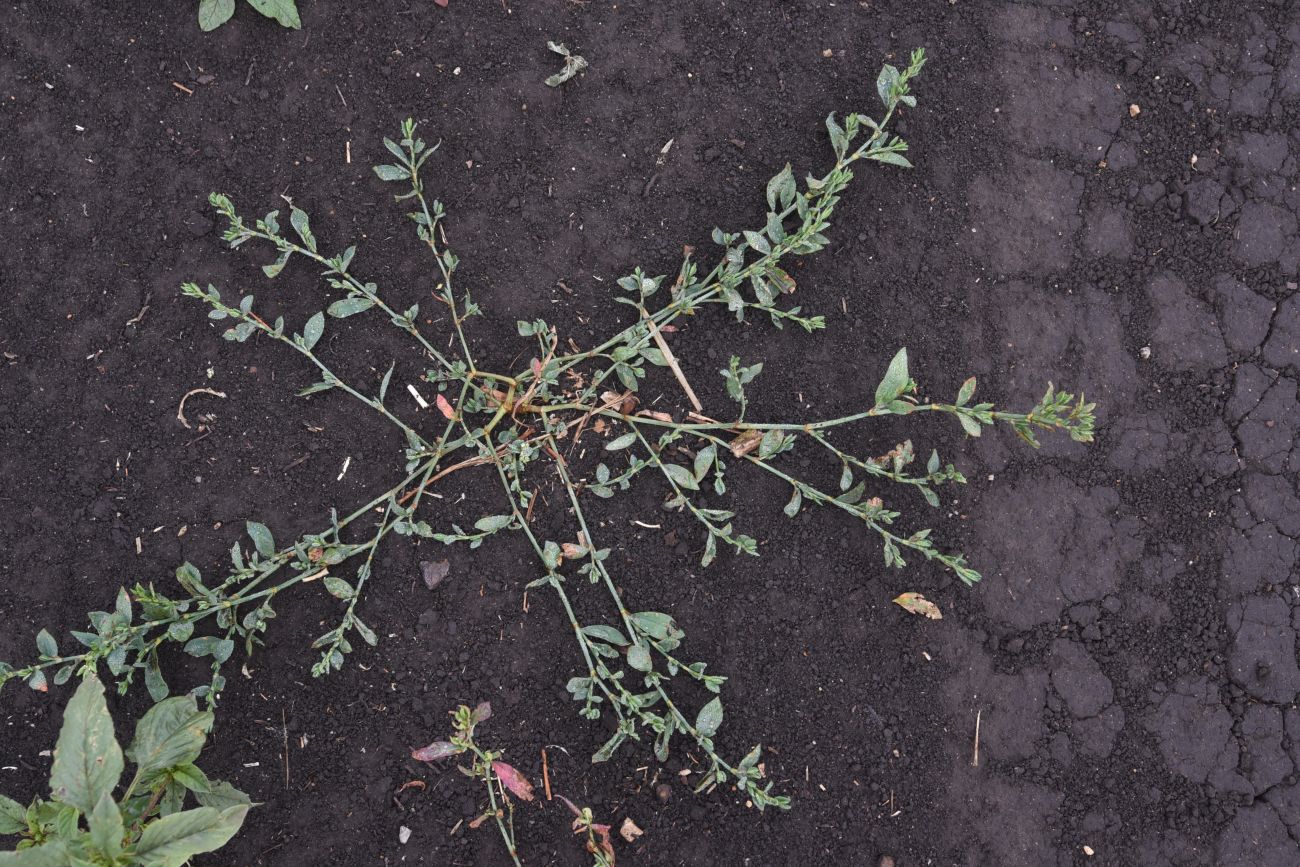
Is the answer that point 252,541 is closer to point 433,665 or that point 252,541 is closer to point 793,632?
point 433,665

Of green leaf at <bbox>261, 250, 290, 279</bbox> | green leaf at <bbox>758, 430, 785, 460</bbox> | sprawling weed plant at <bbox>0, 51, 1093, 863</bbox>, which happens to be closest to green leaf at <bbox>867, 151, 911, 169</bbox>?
sprawling weed plant at <bbox>0, 51, 1093, 863</bbox>

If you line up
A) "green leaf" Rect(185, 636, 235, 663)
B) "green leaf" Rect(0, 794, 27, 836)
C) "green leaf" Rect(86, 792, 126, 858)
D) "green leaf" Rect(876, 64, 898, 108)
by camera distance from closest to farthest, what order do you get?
A: "green leaf" Rect(86, 792, 126, 858) → "green leaf" Rect(0, 794, 27, 836) → "green leaf" Rect(185, 636, 235, 663) → "green leaf" Rect(876, 64, 898, 108)

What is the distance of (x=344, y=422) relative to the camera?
2.40 m

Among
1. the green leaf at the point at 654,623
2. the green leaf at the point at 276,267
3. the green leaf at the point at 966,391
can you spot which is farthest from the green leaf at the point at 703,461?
the green leaf at the point at 276,267

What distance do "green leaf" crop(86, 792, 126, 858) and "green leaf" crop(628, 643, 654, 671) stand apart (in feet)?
3.56

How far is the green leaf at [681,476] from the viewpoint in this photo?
2.36 metres

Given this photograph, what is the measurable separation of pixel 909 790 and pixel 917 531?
667 mm

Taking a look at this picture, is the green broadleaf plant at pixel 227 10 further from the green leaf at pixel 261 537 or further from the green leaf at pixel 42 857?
the green leaf at pixel 42 857

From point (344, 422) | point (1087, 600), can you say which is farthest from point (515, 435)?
point (1087, 600)

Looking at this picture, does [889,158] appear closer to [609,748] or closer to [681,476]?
[681,476]

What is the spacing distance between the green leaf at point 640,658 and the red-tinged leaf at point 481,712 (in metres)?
0.39

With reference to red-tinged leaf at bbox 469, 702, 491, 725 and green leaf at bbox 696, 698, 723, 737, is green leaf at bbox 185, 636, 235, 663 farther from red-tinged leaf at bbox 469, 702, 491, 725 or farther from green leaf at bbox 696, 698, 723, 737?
green leaf at bbox 696, 698, 723, 737

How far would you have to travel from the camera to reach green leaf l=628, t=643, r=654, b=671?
226cm

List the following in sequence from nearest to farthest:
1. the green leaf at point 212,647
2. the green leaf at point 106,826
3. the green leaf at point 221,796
Result: 1. the green leaf at point 106,826
2. the green leaf at point 221,796
3. the green leaf at point 212,647
